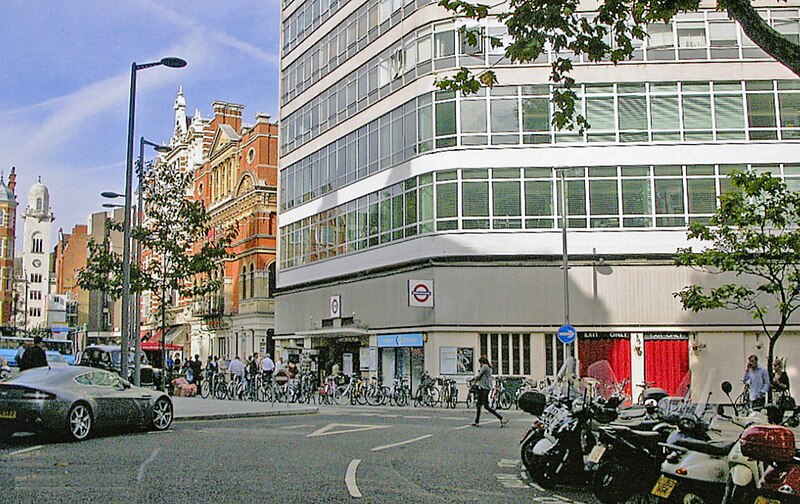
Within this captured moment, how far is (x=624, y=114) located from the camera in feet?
111

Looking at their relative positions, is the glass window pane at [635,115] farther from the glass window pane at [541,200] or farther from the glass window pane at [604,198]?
the glass window pane at [541,200]

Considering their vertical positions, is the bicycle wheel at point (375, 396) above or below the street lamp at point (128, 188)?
below

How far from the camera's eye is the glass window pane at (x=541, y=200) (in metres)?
33.8

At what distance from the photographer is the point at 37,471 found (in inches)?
452

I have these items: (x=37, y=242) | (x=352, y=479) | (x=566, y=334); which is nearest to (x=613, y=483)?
(x=352, y=479)

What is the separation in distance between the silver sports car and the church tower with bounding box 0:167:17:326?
410ft

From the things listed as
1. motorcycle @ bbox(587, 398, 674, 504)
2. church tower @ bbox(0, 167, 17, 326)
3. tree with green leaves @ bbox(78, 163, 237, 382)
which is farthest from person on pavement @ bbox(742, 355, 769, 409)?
church tower @ bbox(0, 167, 17, 326)

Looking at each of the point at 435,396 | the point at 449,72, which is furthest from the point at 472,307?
the point at 449,72

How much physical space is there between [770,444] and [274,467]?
7.25 meters

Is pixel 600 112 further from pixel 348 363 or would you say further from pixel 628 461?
pixel 628 461

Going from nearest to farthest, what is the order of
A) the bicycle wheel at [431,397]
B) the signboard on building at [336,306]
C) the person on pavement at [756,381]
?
the person on pavement at [756,381] → the bicycle wheel at [431,397] → the signboard on building at [336,306]

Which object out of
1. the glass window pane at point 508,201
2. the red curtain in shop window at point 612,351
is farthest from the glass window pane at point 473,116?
the red curtain in shop window at point 612,351

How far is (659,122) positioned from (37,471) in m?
27.5

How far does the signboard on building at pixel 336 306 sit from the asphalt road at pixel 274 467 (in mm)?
21212
